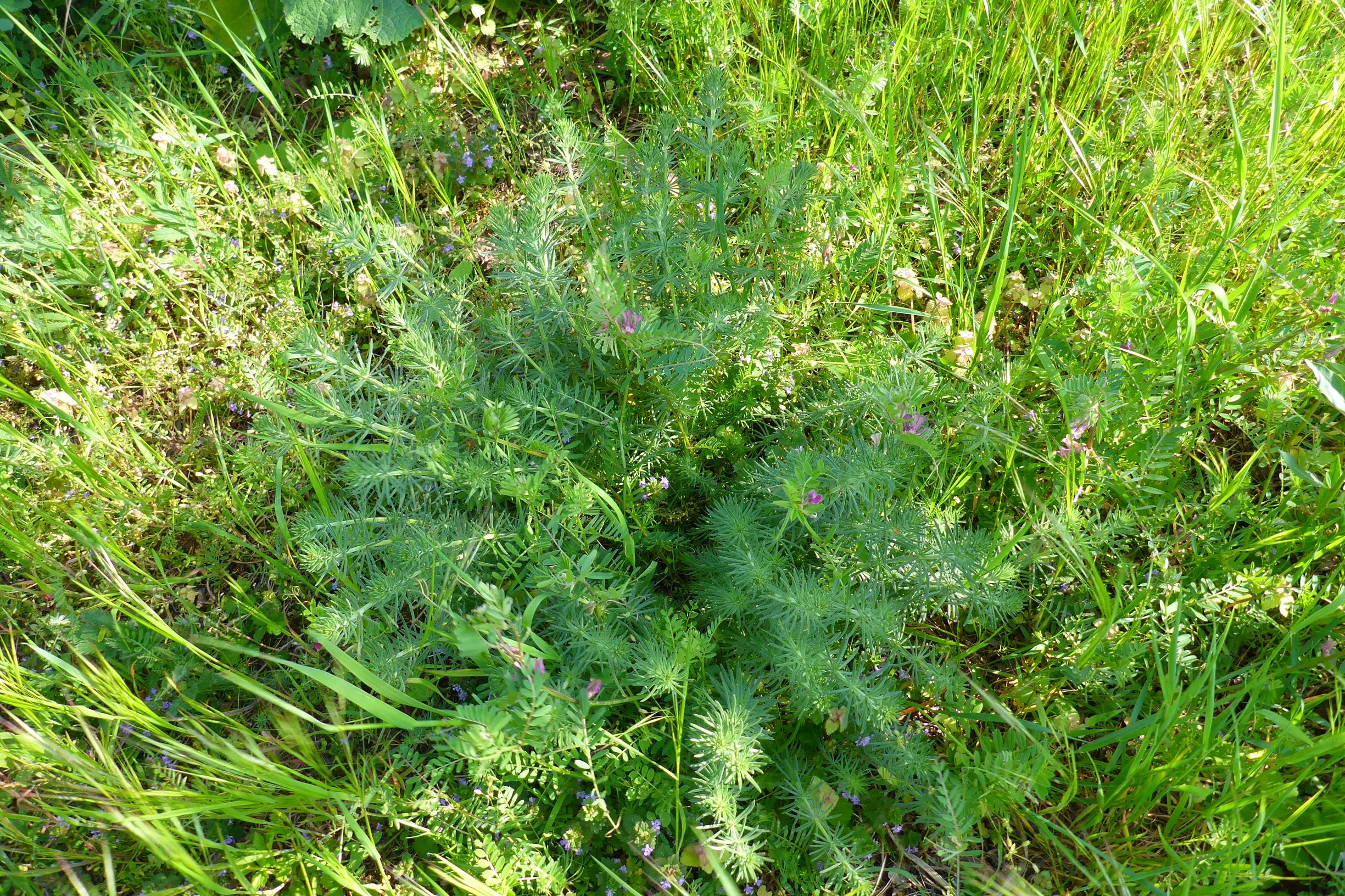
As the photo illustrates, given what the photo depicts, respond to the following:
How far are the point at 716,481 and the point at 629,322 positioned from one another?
1.94ft

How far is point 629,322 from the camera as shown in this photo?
193 cm

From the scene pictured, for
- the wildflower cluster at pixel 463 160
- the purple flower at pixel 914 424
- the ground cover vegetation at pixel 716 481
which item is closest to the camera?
the ground cover vegetation at pixel 716 481

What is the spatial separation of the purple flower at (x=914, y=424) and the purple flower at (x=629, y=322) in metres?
0.69

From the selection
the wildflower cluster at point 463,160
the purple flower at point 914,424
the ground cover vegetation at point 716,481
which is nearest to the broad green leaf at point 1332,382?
the ground cover vegetation at point 716,481

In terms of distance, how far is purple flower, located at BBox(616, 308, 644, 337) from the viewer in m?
1.93

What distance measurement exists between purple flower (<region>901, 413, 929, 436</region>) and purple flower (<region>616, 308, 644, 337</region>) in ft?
2.27

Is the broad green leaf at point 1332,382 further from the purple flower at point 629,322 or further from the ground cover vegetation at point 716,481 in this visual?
the purple flower at point 629,322

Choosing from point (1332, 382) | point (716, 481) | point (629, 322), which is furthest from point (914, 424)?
point (1332, 382)

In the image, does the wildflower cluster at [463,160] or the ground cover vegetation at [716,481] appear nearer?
the ground cover vegetation at [716,481]

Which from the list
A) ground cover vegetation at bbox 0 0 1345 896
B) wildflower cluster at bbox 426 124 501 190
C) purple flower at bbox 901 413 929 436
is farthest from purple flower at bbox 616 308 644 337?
wildflower cluster at bbox 426 124 501 190

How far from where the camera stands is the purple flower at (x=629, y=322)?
1.93 metres

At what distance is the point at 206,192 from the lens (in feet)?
9.86

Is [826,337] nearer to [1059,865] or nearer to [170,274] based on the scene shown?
[1059,865]

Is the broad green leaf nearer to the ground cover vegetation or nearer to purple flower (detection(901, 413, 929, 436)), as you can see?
the ground cover vegetation
